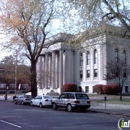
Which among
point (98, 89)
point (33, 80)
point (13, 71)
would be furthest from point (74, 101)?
point (98, 89)

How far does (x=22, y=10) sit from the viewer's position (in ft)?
113

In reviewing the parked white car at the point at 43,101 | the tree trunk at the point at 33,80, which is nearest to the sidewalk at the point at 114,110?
the parked white car at the point at 43,101

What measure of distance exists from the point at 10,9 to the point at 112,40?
694 inches

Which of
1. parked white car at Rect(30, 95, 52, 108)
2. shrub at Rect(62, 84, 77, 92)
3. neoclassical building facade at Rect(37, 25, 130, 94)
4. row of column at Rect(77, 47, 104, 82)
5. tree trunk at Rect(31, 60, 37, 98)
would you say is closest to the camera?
parked white car at Rect(30, 95, 52, 108)

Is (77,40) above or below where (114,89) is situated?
above

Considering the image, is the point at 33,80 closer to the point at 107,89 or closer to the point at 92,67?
the point at 107,89

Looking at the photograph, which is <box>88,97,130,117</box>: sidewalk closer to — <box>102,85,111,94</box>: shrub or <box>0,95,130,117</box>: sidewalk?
<box>0,95,130,117</box>: sidewalk

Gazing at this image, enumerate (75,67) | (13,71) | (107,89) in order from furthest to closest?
1. (75,67)
2. (107,89)
3. (13,71)

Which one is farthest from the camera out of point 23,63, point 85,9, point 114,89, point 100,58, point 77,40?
point 100,58

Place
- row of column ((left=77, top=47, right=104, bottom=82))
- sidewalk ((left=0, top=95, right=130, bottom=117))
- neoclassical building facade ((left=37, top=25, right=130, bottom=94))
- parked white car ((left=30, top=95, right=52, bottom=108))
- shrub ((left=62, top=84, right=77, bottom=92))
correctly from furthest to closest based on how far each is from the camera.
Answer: shrub ((left=62, top=84, right=77, bottom=92)) → row of column ((left=77, top=47, right=104, bottom=82)) → neoclassical building facade ((left=37, top=25, right=130, bottom=94)) → parked white car ((left=30, top=95, right=52, bottom=108)) → sidewalk ((left=0, top=95, right=130, bottom=117))

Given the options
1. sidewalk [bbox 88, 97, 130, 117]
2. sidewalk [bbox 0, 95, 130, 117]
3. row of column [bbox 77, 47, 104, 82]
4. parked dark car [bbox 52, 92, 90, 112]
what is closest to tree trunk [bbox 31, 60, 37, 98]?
sidewalk [bbox 0, 95, 130, 117]

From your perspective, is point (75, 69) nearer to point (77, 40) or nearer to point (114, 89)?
point (114, 89)

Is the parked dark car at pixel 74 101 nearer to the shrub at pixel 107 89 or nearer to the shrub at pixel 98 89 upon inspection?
the shrub at pixel 107 89

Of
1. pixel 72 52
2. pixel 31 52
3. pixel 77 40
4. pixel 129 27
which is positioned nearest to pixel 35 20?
pixel 31 52
